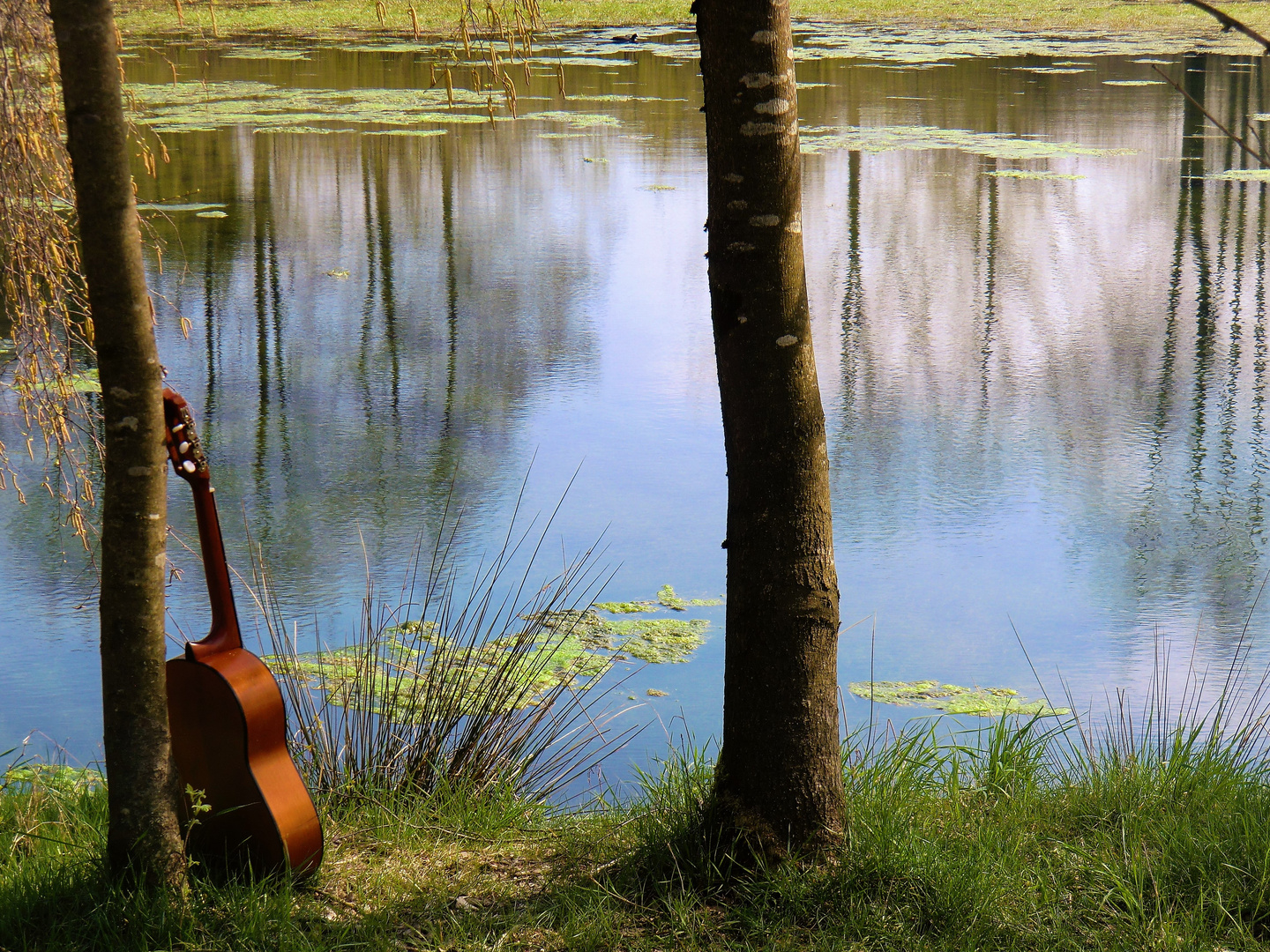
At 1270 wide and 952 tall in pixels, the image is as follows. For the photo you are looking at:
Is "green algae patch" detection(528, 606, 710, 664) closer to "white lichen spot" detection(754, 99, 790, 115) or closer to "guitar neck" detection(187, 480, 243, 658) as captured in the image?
"guitar neck" detection(187, 480, 243, 658)

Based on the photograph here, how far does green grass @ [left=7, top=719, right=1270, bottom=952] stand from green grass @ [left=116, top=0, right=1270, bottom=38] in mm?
19374

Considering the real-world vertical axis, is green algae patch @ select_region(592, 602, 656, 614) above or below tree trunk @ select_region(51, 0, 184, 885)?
below

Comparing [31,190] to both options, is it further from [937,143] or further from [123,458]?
[937,143]

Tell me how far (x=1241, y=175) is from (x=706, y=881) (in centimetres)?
1013

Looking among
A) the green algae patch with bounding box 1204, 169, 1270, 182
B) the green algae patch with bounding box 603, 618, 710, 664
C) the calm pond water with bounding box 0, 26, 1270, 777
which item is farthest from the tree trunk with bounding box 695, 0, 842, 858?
the green algae patch with bounding box 1204, 169, 1270, 182

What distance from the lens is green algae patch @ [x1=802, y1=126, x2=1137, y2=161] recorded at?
11094mm

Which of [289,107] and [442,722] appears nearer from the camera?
[442,722]

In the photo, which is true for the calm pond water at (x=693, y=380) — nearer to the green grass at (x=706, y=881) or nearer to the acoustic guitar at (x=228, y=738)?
the acoustic guitar at (x=228, y=738)

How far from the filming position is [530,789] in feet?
8.98

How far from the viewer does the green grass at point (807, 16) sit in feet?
69.4

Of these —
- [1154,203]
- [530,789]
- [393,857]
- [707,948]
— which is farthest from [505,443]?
[1154,203]

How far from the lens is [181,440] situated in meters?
1.89

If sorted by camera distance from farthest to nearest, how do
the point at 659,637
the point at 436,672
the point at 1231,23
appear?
the point at 659,637 < the point at 436,672 < the point at 1231,23

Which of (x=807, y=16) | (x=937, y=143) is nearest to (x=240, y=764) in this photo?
(x=937, y=143)
